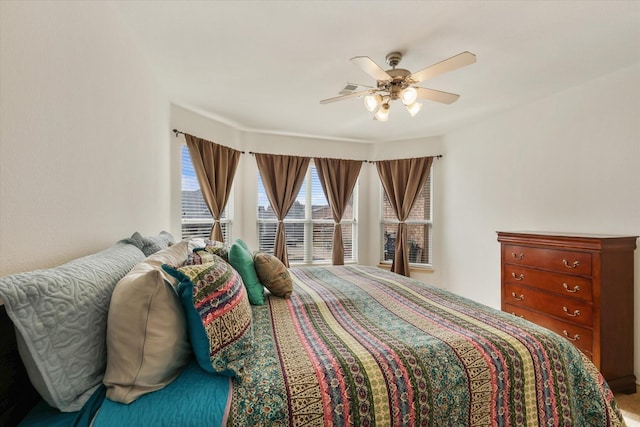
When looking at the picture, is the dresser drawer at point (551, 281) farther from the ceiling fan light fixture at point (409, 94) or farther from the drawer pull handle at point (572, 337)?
the ceiling fan light fixture at point (409, 94)

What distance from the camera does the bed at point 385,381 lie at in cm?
90

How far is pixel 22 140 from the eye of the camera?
40.6 inches

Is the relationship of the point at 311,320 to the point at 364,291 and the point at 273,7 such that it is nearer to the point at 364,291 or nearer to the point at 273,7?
the point at 364,291

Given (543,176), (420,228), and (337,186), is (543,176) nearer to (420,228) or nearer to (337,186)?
(420,228)

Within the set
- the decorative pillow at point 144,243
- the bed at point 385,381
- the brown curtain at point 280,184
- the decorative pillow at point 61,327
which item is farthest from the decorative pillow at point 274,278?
the brown curtain at point 280,184

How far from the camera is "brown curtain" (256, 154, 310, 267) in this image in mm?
4445

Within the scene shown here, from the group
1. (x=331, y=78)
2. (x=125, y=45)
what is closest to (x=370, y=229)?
A: (x=331, y=78)

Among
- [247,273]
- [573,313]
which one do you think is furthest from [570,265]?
[247,273]

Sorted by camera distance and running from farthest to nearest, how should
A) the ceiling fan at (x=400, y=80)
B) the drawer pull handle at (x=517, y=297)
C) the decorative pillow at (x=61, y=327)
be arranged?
the drawer pull handle at (x=517, y=297) < the ceiling fan at (x=400, y=80) < the decorative pillow at (x=61, y=327)

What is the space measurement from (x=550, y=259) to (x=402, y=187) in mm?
2513

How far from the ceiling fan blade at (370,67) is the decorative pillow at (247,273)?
145 centimetres

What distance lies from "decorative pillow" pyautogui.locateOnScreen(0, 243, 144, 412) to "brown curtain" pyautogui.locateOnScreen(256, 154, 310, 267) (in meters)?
3.49

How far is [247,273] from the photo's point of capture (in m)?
1.86

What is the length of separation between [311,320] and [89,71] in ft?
5.74
